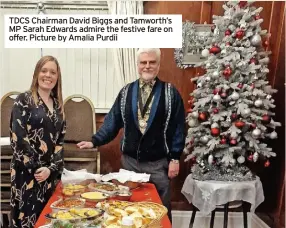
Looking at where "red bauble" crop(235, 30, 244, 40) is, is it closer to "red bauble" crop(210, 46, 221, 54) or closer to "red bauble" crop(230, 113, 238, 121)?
"red bauble" crop(210, 46, 221, 54)

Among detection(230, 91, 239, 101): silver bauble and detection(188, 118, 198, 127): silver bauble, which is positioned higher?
detection(230, 91, 239, 101): silver bauble

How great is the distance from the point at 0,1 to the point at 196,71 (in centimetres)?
111

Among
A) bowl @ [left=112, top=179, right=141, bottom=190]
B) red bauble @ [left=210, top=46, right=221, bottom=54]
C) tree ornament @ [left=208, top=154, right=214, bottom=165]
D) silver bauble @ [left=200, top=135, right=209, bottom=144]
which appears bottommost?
tree ornament @ [left=208, top=154, right=214, bottom=165]

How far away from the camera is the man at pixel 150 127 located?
1.52m

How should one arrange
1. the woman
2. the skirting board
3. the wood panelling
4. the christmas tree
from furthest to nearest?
the skirting board → the wood panelling → the christmas tree → the woman

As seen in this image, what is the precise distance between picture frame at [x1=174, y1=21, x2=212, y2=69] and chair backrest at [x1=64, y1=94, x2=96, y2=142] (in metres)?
0.50

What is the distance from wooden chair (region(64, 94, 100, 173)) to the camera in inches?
70.1

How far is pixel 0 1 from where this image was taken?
1.05m

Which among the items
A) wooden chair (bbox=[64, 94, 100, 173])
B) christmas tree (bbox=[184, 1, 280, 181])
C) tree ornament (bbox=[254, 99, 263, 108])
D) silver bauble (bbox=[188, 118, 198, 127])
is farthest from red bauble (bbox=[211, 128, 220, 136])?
wooden chair (bbox=[64, 94, 100, 173])

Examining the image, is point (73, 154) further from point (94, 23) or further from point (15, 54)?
point (94, 23)

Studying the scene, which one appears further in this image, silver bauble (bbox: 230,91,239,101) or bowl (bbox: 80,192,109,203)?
silver bauble (bbox: 230,91,239,101)

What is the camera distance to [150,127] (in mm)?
1506

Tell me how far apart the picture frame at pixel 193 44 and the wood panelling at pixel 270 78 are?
3cm

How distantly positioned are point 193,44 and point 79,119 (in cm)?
66
